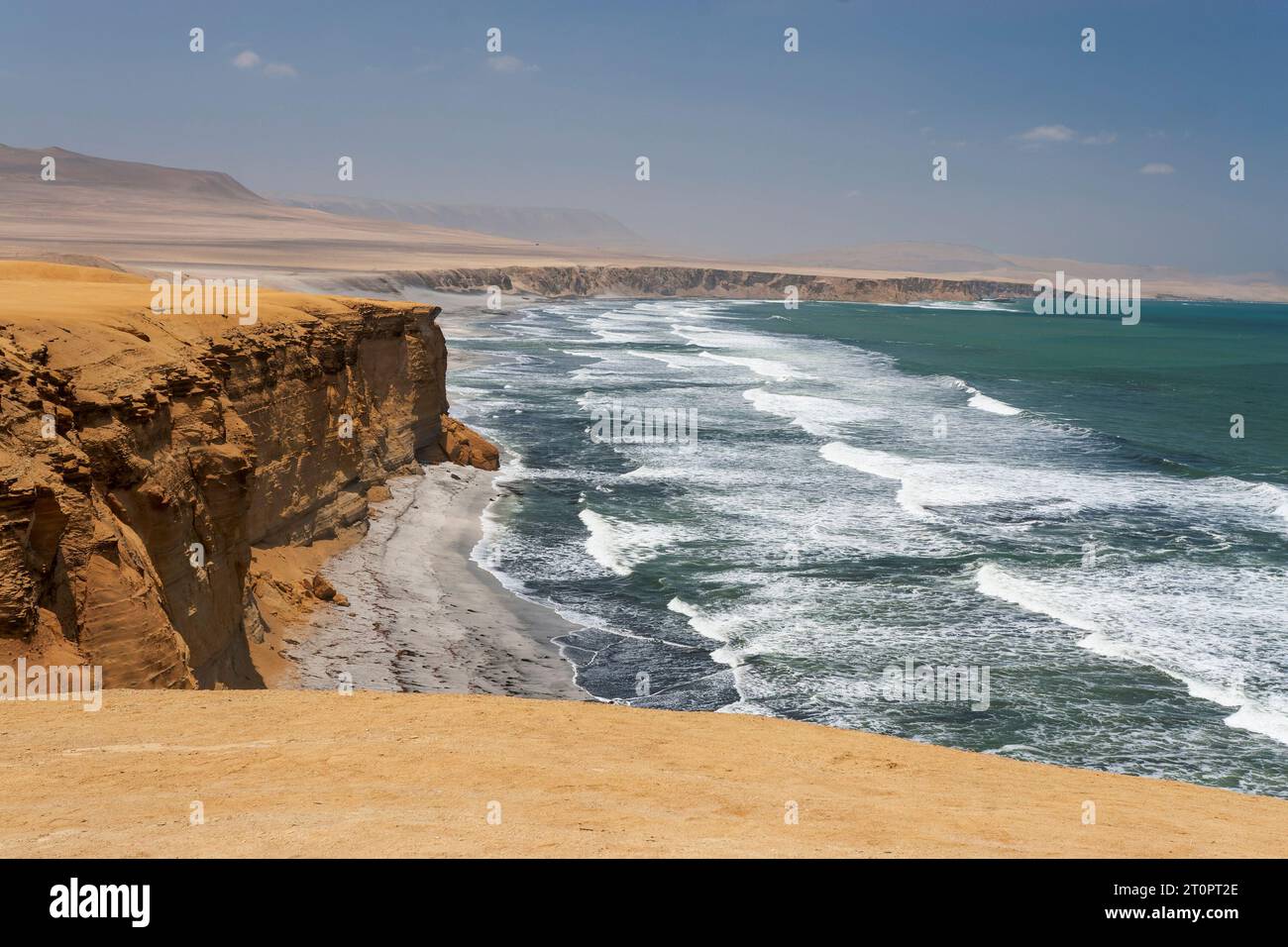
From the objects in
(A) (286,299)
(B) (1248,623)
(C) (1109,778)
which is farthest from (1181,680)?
(A) (286,299)

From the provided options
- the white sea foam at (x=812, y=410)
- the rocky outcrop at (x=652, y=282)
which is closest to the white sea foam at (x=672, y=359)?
the white sea foam at (x=812, y=410)

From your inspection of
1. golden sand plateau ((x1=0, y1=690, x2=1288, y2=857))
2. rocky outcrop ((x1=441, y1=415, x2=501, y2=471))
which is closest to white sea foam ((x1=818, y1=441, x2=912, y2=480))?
rocky outcrop ((x1=441, y1=415, x2=501, y2=471))

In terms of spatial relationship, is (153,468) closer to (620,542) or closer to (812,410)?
(620,542)

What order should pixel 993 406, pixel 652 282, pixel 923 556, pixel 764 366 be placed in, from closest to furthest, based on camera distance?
1. pixel 923 556
2. pixel 993 406
3. pixel 764 366
4. pixel 652 282

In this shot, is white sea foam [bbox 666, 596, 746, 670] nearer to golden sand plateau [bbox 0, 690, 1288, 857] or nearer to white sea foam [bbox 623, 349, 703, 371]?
golden sand plateau [bbox 0, 690, 1288, 857]

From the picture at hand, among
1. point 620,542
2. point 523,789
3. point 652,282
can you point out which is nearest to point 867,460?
point 620,542
